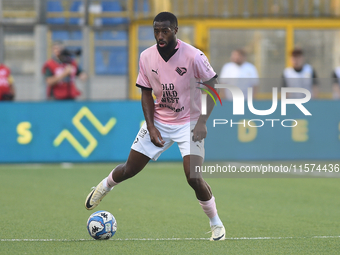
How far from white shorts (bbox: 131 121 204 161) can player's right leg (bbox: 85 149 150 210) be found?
0.07 meters

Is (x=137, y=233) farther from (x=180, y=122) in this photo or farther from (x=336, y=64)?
(x=336, y=64)

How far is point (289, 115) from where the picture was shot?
509 inches

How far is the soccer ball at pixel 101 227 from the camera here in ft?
18.1

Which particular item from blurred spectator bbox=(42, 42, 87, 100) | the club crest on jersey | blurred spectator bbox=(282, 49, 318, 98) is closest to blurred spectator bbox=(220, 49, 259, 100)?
blurred spectator bbox=(282, 49, 318, 98)

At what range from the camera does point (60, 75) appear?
1306cm

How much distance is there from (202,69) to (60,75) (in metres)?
7.96

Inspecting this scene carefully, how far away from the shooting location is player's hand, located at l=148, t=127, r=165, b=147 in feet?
18.6

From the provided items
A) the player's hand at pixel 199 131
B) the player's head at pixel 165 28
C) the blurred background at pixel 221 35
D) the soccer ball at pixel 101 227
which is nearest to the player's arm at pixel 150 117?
the player's hand at pixel 199 131

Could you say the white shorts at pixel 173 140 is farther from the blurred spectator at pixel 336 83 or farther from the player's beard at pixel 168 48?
the blurred spectator at pixel 336 83

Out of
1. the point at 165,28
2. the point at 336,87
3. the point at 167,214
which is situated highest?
the point at 165,28

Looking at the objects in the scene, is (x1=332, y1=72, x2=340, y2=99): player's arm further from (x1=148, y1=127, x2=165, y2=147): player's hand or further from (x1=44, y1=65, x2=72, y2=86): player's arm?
(x1=148, y1=127, x2=165, y2=147): player's hand

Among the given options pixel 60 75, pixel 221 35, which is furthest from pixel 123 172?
pixel 221 35

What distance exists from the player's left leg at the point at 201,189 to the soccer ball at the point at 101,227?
81 cm

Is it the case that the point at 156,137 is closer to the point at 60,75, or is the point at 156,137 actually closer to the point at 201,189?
the point at 201,189
